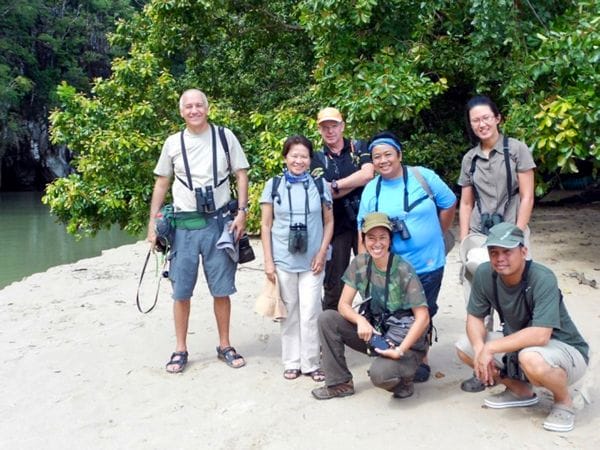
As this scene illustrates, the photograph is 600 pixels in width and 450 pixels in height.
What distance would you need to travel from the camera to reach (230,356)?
170 inches

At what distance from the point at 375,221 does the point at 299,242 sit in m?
0.60

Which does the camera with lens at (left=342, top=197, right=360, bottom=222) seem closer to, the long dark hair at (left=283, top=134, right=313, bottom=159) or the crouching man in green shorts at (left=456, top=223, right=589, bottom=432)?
the long dark hair at (left=283, top=134, right=313, bottom=159)

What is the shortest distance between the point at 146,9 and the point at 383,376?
8.79 m

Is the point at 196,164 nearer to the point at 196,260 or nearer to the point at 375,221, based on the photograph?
the point at 196,260

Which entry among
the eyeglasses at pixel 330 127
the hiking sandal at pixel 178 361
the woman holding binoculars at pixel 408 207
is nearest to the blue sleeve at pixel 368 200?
the woman holding binoculars at pixel 408 207

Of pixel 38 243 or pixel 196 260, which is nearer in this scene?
pixel 196 260

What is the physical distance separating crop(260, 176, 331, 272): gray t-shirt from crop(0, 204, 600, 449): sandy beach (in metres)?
0.73

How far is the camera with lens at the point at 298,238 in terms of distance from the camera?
12.7 ft

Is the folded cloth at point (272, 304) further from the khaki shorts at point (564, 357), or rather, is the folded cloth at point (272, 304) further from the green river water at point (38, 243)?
the green river water at point (38, 243)

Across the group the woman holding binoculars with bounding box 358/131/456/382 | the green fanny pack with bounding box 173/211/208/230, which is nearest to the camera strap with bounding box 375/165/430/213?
the woman holding binoculars with bounding box 358/131/456/382

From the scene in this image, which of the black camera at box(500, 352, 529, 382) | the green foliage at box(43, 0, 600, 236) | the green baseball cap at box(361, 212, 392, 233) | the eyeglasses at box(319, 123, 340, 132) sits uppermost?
the green foliage at box(43, 0, 600, 236)

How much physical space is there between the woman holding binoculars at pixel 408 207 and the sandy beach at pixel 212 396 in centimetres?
73

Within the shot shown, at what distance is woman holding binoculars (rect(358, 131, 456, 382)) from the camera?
3615 mm

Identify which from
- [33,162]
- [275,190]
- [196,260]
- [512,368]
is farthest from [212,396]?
[33,162]
